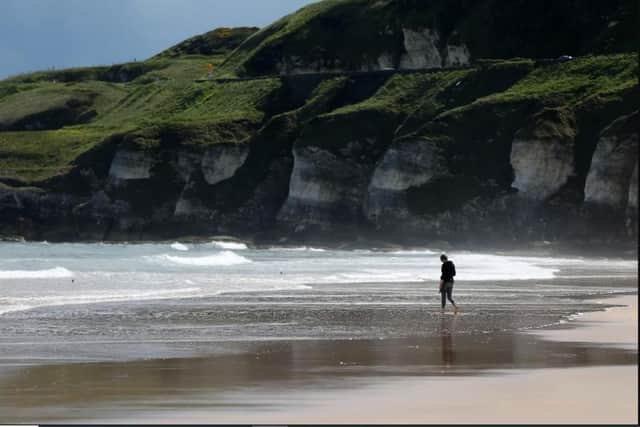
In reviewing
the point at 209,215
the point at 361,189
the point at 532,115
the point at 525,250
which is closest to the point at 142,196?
the point at 209,215

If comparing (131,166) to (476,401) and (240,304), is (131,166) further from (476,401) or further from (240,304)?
(476,401)

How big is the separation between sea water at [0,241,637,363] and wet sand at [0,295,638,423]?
5.85 feet

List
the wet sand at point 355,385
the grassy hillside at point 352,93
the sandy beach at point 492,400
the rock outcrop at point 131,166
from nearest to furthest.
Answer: the sandy beach at point 492,400, the wet sand at point 355,385, the grassy hillside at point 352,93, the rock outcrop at point 131,166

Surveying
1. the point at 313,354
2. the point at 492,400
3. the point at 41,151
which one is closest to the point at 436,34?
the point at 41,151

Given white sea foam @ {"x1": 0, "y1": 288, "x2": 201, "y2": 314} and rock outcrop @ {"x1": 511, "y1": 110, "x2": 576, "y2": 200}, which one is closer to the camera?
white sea foam @ {"x1": 0, "y1": 288, "x2": 201, "y2": 314}

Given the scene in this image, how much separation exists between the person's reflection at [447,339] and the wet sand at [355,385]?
1.2 inches

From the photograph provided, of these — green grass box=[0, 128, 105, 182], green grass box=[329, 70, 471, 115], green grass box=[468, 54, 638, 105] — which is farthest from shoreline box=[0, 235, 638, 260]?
green grass box=[329, 70, 471, 115]

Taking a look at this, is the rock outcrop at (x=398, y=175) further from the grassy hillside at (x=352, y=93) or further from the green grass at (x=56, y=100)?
the green grass at (x=56, y=100)

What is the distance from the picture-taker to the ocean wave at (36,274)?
151ft

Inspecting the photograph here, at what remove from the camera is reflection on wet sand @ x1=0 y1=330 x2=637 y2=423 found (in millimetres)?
16188

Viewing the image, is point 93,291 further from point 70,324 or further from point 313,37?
point 313,37

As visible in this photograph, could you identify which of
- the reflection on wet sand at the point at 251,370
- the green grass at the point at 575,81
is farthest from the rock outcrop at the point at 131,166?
the reflection on wet sand at the point at 251,370

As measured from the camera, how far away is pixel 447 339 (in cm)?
2375

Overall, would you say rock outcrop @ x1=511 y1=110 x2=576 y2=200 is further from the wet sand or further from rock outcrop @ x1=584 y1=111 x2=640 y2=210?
the wet sand
